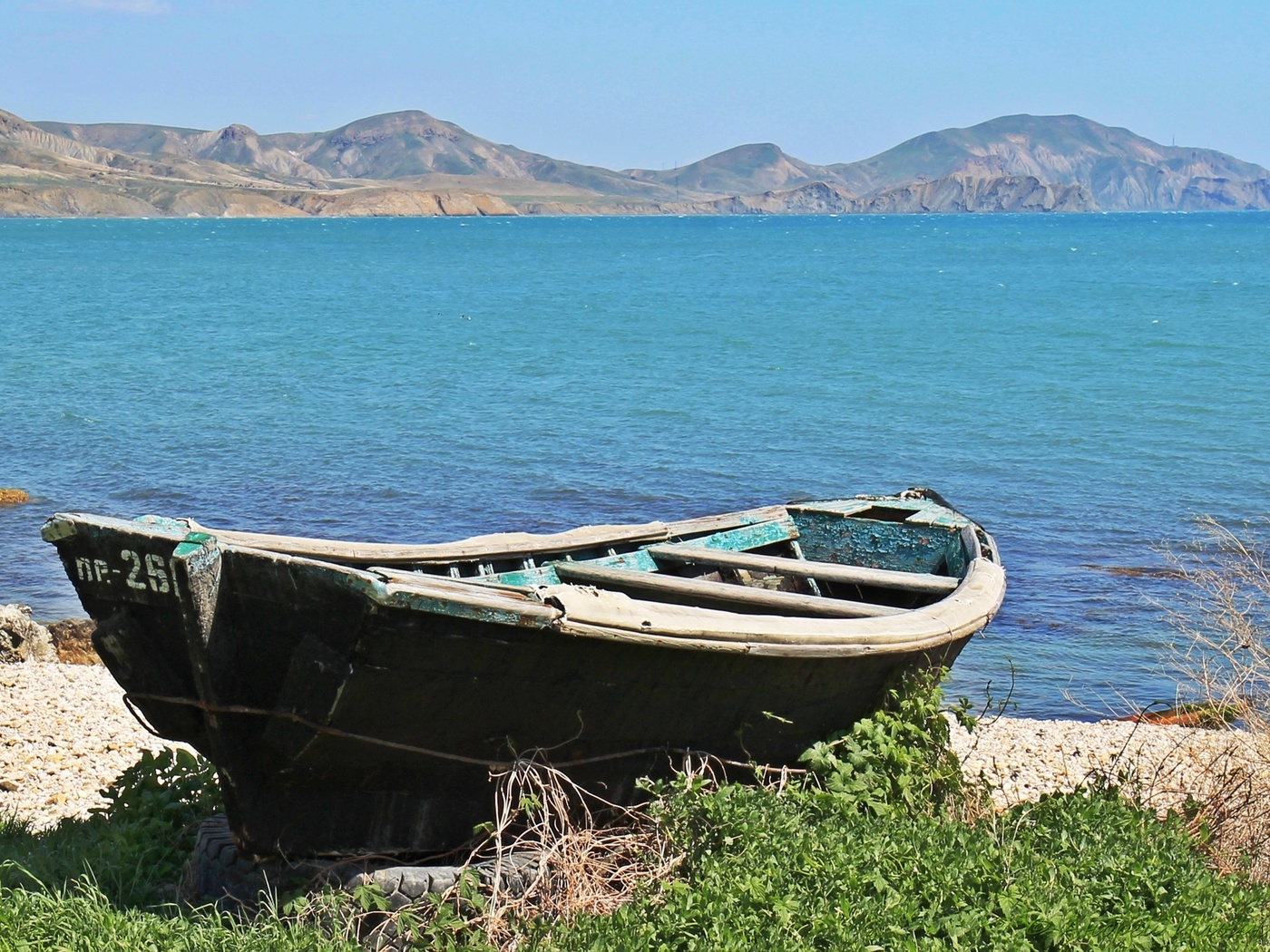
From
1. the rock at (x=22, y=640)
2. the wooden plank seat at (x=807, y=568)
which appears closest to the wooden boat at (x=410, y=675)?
the wooden plank seat at (x=807, y=568)

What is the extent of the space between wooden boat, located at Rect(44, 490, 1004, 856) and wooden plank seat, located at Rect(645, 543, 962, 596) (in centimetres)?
117

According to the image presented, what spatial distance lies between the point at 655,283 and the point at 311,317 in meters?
24.4

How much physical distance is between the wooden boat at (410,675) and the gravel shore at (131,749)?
1.96m

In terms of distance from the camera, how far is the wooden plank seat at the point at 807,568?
303 inches

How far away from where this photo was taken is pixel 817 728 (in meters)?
6.32

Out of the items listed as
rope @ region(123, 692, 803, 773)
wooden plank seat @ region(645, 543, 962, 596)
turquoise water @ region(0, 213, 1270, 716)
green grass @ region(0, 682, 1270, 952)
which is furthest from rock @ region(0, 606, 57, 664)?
wooden plank seat @ region(645, 543, 962, 596)

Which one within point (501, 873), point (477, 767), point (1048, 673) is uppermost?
point (477, 767)

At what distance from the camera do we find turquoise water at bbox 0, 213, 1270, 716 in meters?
15.6

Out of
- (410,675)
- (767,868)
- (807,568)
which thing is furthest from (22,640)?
(767,868)

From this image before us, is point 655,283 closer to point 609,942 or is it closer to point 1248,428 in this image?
point 1248,428

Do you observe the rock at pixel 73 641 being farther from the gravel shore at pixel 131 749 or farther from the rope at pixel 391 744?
the rope at pixel 391 744

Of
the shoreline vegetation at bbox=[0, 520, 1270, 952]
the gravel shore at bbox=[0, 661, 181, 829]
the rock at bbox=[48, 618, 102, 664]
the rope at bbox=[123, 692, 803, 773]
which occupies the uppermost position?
the rope at bbox=[123, 692, 803, 773]

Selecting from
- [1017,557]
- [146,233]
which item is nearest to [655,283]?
[1017,557]

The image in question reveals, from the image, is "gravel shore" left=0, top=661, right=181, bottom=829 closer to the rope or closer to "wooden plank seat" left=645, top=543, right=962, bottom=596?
the rope
